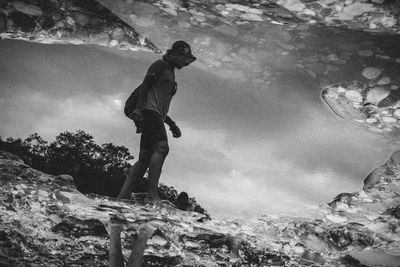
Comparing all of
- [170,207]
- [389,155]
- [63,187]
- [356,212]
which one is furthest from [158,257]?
[389,155]

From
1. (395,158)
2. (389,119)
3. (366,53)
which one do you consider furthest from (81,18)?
(395,158)

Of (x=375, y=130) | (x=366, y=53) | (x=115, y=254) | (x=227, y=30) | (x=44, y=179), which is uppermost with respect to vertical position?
(x=227, y=30)

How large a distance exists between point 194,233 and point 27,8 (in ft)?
6.94

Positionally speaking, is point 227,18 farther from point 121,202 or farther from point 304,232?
point 304,232

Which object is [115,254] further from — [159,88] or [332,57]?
[332,57]

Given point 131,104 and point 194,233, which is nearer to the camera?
point 131,104

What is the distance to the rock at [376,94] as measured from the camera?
2.17 meters

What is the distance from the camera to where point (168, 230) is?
7.40ft

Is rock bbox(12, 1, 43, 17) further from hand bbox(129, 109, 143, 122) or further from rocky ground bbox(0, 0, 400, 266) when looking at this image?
hand bbox(129, 109, 143, 122)

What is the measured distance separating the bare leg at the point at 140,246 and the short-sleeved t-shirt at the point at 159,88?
0.80 metres

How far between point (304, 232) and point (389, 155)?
2.92 feet

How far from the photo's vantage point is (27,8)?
2.36 metres

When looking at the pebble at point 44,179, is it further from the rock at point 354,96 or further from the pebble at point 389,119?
the pebble at point 389,119

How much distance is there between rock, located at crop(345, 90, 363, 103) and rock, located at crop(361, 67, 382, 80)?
130mm
